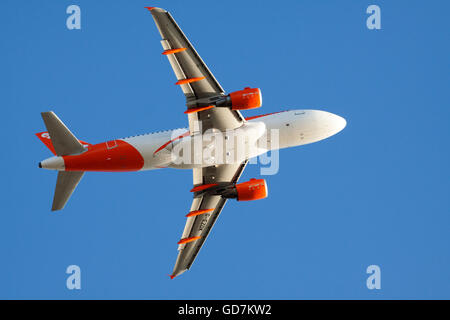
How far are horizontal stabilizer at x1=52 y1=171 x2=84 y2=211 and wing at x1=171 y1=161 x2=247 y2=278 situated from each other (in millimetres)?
8856

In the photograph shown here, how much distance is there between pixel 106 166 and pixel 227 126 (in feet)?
29.1

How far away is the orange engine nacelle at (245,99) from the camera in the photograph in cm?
4128

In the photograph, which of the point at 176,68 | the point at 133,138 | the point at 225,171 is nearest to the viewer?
the point at 176,68

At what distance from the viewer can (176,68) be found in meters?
40.4

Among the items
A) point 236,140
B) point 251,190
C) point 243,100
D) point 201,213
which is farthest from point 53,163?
point 251,190

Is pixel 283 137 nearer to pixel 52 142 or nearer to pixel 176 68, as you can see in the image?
pixel 176 68

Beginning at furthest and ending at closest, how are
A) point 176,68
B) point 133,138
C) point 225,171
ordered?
point 225,171 < point 133,138 < point 176,68

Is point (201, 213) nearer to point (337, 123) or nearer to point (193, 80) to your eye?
point (193, 80)

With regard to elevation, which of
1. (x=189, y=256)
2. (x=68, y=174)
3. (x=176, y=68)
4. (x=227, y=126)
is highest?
(x=176, y=68)

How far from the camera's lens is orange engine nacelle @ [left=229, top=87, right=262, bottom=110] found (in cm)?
4128

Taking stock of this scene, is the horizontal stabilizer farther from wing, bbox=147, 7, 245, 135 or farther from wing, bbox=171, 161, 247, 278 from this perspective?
wing, bbox=147, 7, 245, 135

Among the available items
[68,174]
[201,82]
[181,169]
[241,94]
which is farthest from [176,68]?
[68,174]

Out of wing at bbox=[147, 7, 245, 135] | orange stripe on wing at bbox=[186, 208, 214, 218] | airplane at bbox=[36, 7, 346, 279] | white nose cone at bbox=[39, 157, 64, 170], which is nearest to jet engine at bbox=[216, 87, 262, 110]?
airplane at bbox=[36, 7, 346, 279]

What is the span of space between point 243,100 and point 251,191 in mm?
7605
